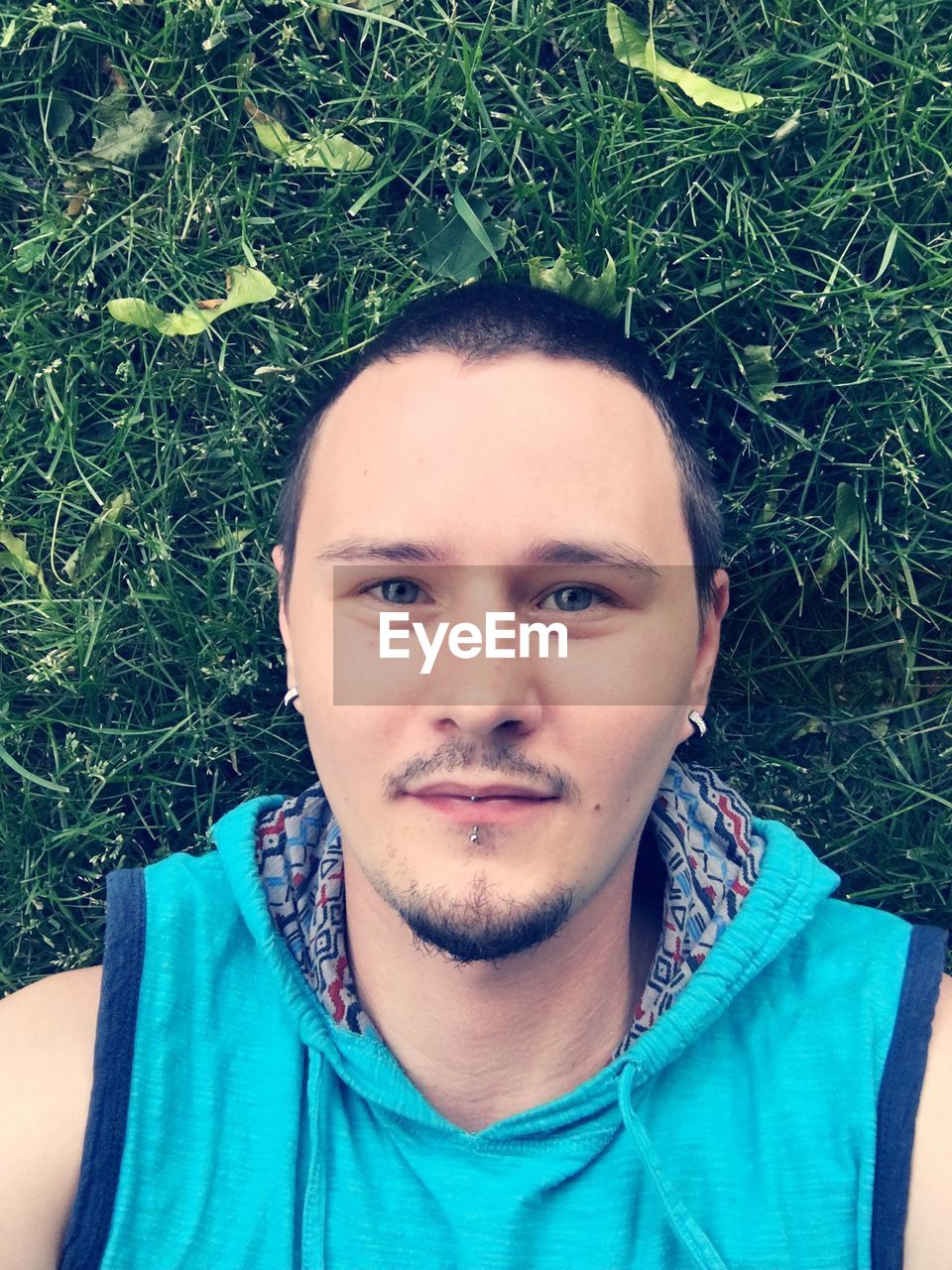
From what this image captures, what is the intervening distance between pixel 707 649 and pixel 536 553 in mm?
673

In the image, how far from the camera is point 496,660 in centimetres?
249

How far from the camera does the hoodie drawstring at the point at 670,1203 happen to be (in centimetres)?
267

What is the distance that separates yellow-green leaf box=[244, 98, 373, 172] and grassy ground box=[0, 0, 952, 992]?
2 centimetres

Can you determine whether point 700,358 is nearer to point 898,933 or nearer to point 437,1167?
point 898,933

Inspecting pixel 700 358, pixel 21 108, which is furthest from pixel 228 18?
pixel 700 358

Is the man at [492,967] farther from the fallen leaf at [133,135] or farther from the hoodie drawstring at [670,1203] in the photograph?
the fallen leaf at [133,135]

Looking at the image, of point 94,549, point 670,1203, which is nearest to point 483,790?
point 670,1203

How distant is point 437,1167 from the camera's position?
278 centimetres

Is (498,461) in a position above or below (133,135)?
below

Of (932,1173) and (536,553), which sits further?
(932,1173)

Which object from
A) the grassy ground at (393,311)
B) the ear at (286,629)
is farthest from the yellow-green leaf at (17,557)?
the ear at (286,629)

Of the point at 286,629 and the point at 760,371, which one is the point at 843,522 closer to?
the point at 760,371

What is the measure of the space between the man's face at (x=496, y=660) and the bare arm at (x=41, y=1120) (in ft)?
2.91

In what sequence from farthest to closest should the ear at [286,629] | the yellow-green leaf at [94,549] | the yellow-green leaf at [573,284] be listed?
the yellow-green leaf at [94,549] → the yellow-green leaf at [573,284] → the ear at [286,629]
